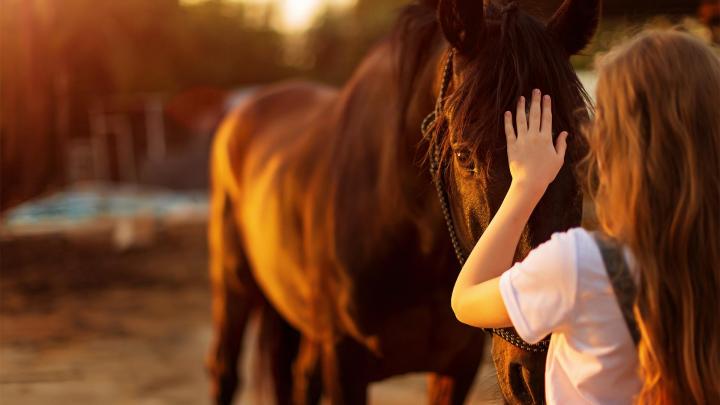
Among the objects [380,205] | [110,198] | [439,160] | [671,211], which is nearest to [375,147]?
[380,205]

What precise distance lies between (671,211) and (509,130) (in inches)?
13.9

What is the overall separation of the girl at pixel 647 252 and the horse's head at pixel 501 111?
0.77 feet

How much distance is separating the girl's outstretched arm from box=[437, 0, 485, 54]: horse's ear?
365 millimetres

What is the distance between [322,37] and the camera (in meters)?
17.7

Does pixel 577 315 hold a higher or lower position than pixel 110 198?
higher

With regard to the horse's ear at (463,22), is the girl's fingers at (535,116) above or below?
below

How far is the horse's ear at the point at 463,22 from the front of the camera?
162 centimetres

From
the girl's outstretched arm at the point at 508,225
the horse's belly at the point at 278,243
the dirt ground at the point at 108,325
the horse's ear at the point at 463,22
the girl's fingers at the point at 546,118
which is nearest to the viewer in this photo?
the girl's outstretched arm at the point at 508,225

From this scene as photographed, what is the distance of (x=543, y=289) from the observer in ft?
3.44

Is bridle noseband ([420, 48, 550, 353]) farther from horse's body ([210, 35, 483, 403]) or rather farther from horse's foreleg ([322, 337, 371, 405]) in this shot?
horse's foreleg ([322, 337, 371, 405])

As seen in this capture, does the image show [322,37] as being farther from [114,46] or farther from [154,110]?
[114,46]

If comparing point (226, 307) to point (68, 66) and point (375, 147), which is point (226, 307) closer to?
point (375, 147)

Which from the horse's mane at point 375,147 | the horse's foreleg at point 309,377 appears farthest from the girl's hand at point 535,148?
the horse's foreleg at point 309,377

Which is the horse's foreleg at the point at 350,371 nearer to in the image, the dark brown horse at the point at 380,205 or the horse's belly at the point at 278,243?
the dark brown horse at the point at 380,205
